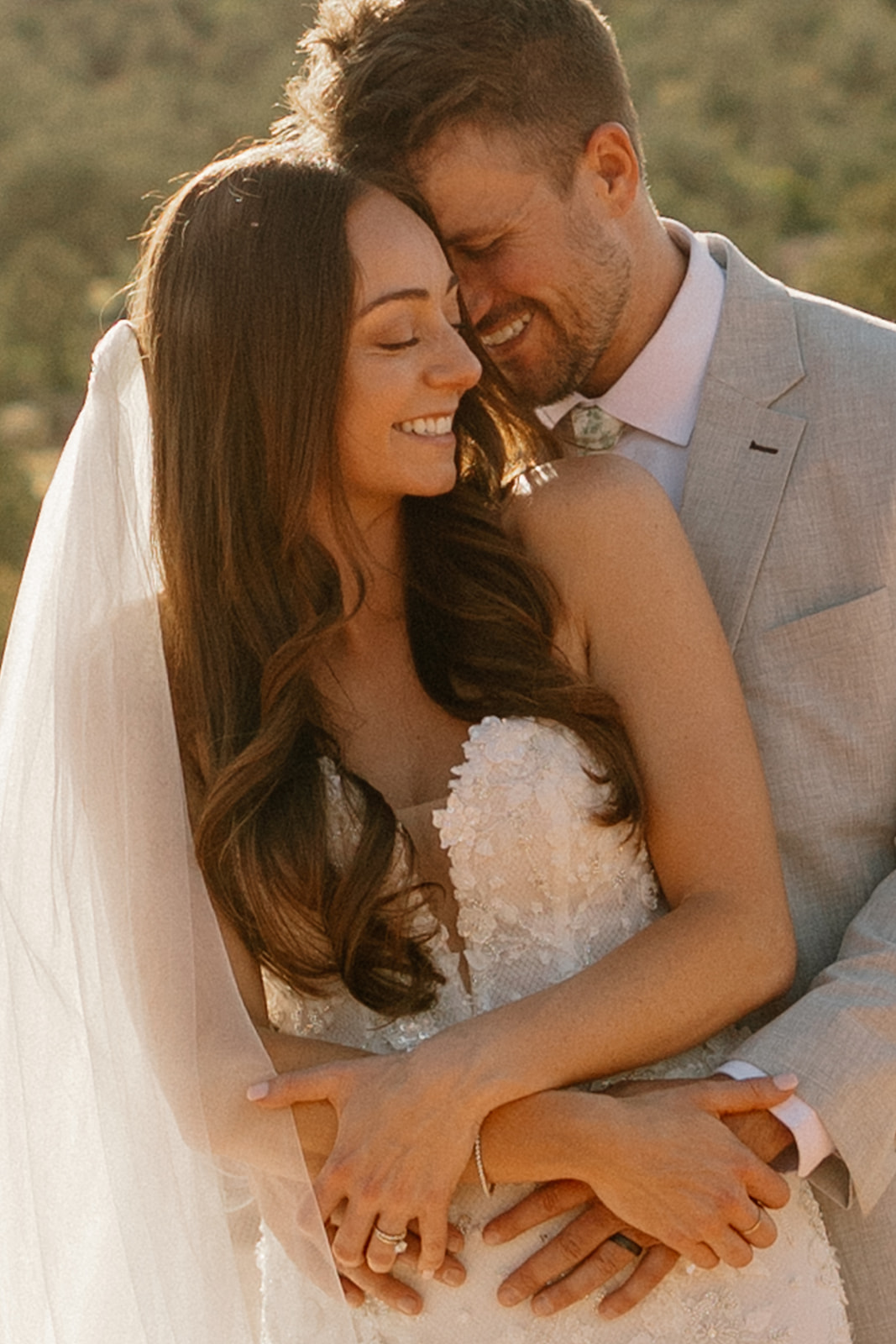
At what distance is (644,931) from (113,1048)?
0.72 meters

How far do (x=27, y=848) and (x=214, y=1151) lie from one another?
48 centimetres

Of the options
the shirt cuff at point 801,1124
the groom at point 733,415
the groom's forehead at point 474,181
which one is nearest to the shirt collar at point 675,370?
the groom at point 733,415

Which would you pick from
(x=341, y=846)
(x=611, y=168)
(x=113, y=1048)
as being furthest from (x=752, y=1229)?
(x=611, y=168)

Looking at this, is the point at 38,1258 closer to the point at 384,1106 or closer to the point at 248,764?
the point at 384,1106

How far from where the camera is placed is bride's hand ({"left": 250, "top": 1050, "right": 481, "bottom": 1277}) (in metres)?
2.11

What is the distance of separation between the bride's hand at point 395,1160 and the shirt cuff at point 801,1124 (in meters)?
0.37

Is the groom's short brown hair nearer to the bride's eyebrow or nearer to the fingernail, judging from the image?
the bride's eyebrow

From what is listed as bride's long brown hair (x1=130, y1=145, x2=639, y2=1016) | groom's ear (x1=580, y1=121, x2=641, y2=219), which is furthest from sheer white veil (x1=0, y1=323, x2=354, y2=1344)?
groom's ear (x1=580, y1=121, x2=641, y2=219)

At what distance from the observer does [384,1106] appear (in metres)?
2.13

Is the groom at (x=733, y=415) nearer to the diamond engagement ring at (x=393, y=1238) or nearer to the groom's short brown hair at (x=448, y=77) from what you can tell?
the groom's short brown hair at (x=448, y=77)

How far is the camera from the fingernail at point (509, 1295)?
213 centimetres

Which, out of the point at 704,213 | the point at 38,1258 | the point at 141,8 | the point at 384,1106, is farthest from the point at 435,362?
the point at 141,8

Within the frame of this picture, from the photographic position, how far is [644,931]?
2260 mm

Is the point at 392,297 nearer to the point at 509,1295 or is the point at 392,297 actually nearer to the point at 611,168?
the point at 611,168
